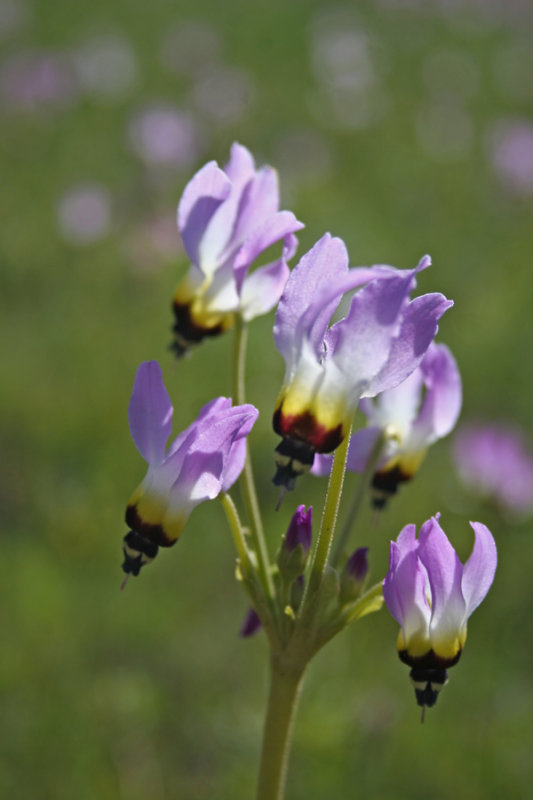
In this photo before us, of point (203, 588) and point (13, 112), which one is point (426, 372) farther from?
point (13, 112)

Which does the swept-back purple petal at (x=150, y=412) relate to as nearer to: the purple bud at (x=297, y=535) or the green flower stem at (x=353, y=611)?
the purple bud at (x=297, y=535)

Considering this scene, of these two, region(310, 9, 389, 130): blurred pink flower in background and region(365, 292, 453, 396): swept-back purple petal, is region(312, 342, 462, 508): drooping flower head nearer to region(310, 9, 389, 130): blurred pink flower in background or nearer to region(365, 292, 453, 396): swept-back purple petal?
region(365, 292, 453, 396): swept-back purple petal

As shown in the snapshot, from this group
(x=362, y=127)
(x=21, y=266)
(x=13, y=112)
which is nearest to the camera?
(x=21, y=266)

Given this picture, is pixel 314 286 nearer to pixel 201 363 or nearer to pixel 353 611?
pixel 353 611

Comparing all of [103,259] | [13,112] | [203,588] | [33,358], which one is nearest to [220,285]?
[203,588]

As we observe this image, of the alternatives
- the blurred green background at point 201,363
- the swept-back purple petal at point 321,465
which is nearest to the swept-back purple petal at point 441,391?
the swept-back purple petal at point 321,465

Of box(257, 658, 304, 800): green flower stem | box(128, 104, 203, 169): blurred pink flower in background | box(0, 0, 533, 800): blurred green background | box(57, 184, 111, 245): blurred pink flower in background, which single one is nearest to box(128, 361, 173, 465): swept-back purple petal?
box(257, 658, 304, 800): green flower stem
